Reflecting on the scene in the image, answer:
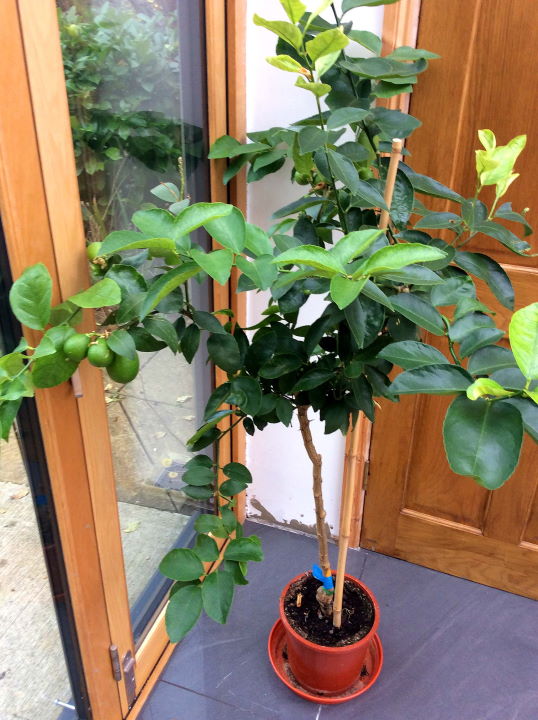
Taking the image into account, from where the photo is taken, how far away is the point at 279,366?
103cm

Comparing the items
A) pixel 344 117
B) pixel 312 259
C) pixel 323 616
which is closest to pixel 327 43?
pixel 344 117

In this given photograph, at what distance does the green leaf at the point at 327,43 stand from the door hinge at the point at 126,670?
122 cm

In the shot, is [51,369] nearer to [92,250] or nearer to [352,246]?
[92,250]

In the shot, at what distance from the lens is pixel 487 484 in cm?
57

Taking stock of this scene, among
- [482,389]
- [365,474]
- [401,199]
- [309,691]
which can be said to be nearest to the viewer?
[482,389]

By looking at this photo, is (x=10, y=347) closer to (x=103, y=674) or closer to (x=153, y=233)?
(x=153, y=233)

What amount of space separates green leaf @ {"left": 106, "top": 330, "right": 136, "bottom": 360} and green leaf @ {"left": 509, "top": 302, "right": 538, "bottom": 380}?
50 cm

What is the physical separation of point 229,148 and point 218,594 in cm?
97

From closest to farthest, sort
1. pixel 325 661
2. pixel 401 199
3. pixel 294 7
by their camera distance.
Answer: pixel 294 7 → pixel 401 199 → pixel 325 661

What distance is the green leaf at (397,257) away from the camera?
2.19 feet

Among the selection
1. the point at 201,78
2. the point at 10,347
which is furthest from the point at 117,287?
the point at 201,78

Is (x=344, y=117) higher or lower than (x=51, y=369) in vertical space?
higher

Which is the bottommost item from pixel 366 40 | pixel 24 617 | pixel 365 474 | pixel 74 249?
pixel 365 474

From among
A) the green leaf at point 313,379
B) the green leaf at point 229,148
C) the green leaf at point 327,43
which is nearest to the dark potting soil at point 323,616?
the green leaf at point 313,379
